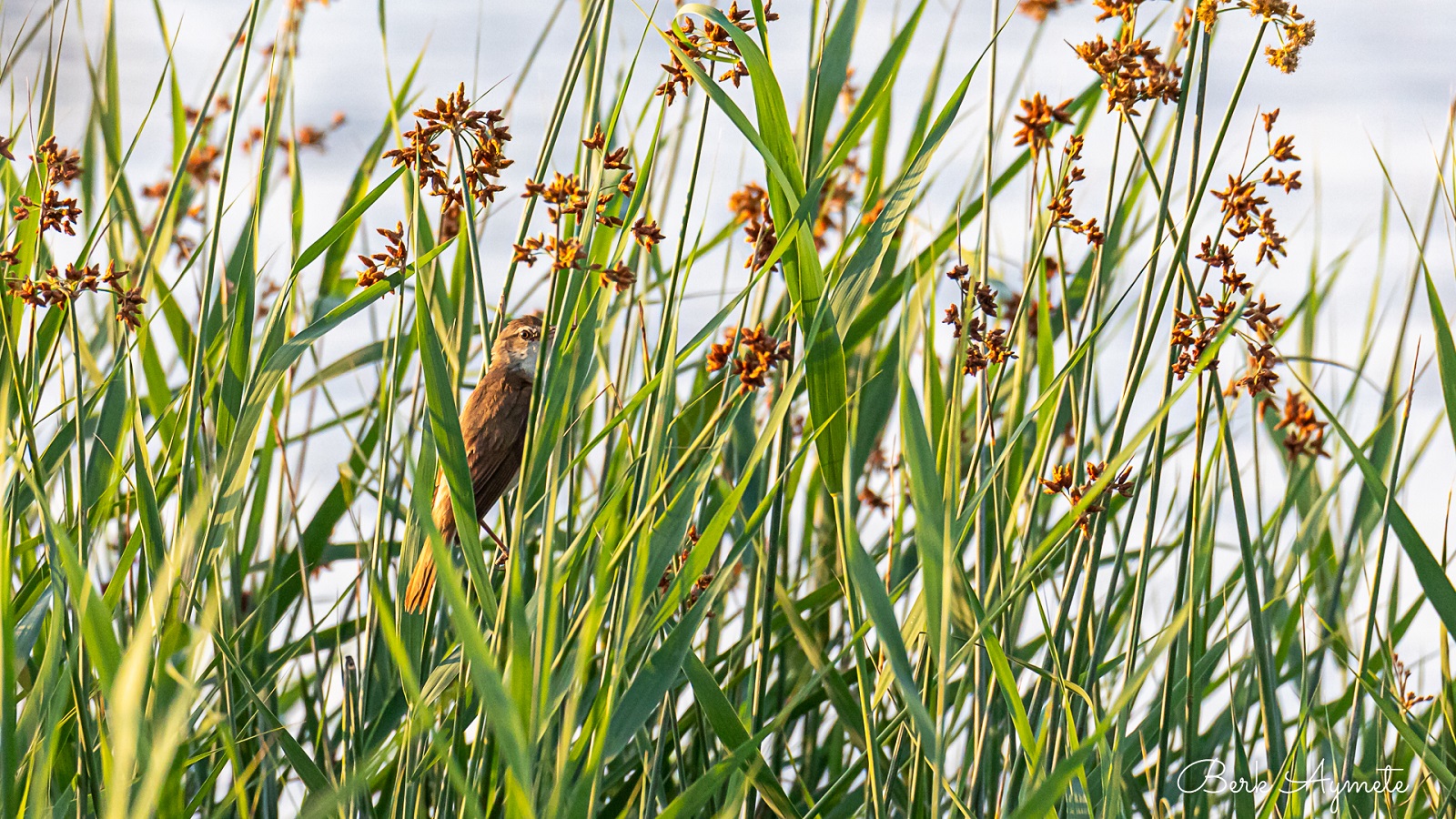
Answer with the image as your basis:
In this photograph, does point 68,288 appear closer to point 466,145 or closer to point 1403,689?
point 466,145

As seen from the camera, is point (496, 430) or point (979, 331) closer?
point (979, 331)

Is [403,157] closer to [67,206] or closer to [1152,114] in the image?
[67,206]

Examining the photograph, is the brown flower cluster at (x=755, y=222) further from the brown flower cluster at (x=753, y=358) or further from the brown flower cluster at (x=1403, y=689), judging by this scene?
the brown flower cluster at (x=1403, y=689)

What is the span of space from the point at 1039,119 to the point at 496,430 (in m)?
1.11

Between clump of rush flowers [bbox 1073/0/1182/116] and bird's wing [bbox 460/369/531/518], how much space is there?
3.49 ft

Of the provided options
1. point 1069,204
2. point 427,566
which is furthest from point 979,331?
point 427,566

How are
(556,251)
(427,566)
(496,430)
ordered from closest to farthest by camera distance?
1. (556,251)
2. (427,566)
3. (496,430)

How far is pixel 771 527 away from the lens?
1.22m

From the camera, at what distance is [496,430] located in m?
1.94

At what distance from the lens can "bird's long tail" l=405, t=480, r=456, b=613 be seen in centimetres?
151

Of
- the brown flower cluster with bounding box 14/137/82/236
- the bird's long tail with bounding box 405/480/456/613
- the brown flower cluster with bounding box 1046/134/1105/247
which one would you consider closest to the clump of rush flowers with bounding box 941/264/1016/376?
the brown flower cluster with bounding box 1046/134/1105/247

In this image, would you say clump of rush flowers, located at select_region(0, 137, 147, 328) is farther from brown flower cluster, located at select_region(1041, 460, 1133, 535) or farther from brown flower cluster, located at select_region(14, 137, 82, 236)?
brown flower cluster, located at select_region(1041, 460, 1133, 535)

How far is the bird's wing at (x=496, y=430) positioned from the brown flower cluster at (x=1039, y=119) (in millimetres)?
997

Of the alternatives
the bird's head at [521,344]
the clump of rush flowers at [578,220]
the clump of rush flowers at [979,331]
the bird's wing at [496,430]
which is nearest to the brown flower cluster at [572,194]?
the clump of rush flowers at [578,220]
